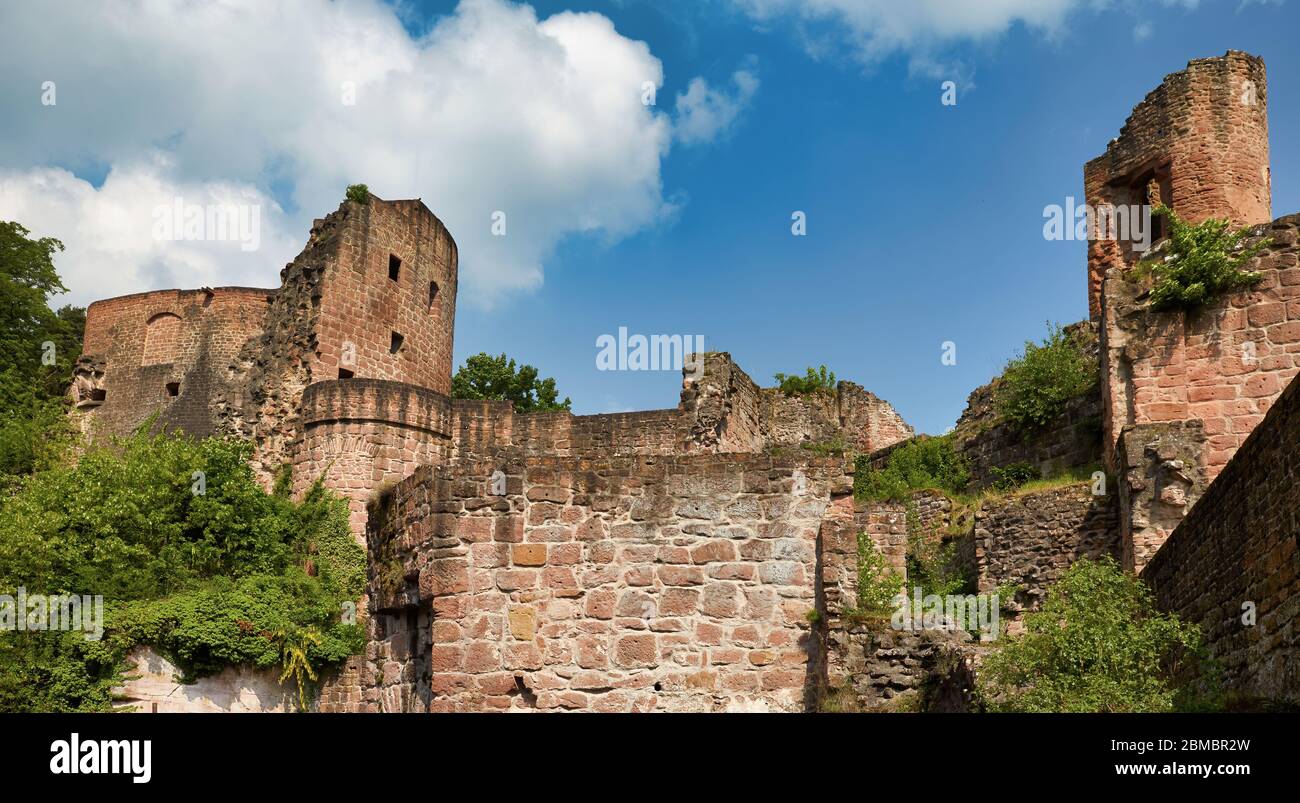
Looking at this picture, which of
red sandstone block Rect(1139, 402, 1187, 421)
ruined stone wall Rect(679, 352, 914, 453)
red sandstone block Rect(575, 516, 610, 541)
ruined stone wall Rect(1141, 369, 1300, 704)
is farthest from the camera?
ruined stone wall Rect(679, 352, 914, 453)

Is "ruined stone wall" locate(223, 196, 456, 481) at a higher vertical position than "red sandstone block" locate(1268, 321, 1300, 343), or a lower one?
higher

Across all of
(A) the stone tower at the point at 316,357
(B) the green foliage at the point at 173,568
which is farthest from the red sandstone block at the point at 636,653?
(A) the stone tower at the point at 316,357

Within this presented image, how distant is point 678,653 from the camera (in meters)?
8.21

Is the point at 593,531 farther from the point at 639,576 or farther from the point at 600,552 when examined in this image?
the point at 639,576

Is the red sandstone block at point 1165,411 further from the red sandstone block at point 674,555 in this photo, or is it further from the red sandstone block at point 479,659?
the red sandstone block at point 479,659

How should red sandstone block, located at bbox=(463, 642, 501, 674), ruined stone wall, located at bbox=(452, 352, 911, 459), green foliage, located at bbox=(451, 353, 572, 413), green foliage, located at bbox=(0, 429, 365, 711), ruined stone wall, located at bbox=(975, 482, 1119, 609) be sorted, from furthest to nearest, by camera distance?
green foliage, located at bbox=(451, 353, 572, 413) → ruined stone wall, located at bbox=(452, 352, 911, 459) → green foliage, located at bbox=(0, 429, 365, 711) → ruined stone wall, located at bbox=(975, 482, 1119, 609) → red sandstone block, located at bbox=(463, 642, 501, 674)

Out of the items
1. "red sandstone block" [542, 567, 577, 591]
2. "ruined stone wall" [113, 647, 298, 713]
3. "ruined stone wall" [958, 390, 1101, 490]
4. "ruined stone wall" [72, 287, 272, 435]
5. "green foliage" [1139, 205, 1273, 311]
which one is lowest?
"ruined stone wall" [113, 647, 298, 713]

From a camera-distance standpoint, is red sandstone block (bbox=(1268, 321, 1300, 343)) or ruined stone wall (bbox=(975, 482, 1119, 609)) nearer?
red sandstone block (bbox=(1268, 321, 1300, 343))

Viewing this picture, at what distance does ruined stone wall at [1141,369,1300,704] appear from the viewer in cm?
653

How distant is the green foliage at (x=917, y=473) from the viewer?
2245cm

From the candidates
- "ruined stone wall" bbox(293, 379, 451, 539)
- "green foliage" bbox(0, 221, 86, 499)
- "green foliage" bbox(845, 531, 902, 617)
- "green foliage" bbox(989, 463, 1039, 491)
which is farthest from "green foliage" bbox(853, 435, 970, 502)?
"green foliage" bbox(0, 221, 86, 499)

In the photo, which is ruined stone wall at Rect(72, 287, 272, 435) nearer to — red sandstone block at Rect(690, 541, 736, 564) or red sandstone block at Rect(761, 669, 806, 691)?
red sandstone block at Rect(690, 541, 736, 564)

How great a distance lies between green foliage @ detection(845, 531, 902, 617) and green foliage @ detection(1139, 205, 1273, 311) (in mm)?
7995
